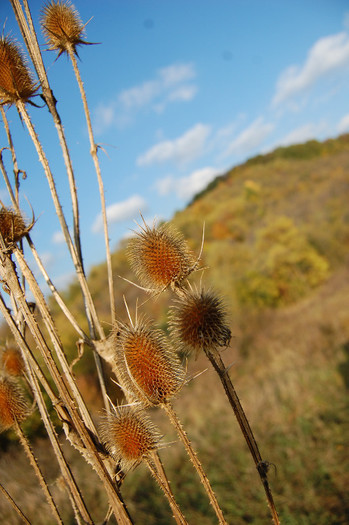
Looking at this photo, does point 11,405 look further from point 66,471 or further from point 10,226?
point 10,226

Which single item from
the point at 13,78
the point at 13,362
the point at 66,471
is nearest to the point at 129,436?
the point at 66,471

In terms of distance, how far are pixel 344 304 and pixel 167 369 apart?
17674 mm

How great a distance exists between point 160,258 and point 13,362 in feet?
2.26

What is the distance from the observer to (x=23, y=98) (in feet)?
4.07

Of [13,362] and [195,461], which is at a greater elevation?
[13,362]

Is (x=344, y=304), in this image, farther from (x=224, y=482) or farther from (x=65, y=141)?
(x=65, y=141)

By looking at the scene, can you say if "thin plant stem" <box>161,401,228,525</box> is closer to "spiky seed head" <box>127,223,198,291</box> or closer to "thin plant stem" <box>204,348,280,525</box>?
"thin plant stem" <box>204,348,280,525</box>

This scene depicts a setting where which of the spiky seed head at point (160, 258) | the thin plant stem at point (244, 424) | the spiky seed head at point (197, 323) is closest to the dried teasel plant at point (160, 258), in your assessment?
the spiky seed head at point (160, 258)

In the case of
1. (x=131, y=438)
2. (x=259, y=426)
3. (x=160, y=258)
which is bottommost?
(x=259, y=426)

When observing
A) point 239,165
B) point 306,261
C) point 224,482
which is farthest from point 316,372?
point 239,165

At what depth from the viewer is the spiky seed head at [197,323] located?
1.23 meters

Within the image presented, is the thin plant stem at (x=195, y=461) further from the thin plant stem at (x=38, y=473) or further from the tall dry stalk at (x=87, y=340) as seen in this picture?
the thin plant stem at (x=38, y=473)

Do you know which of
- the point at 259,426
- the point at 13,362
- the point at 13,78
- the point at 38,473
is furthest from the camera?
the point at 259,426

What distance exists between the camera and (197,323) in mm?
1260
